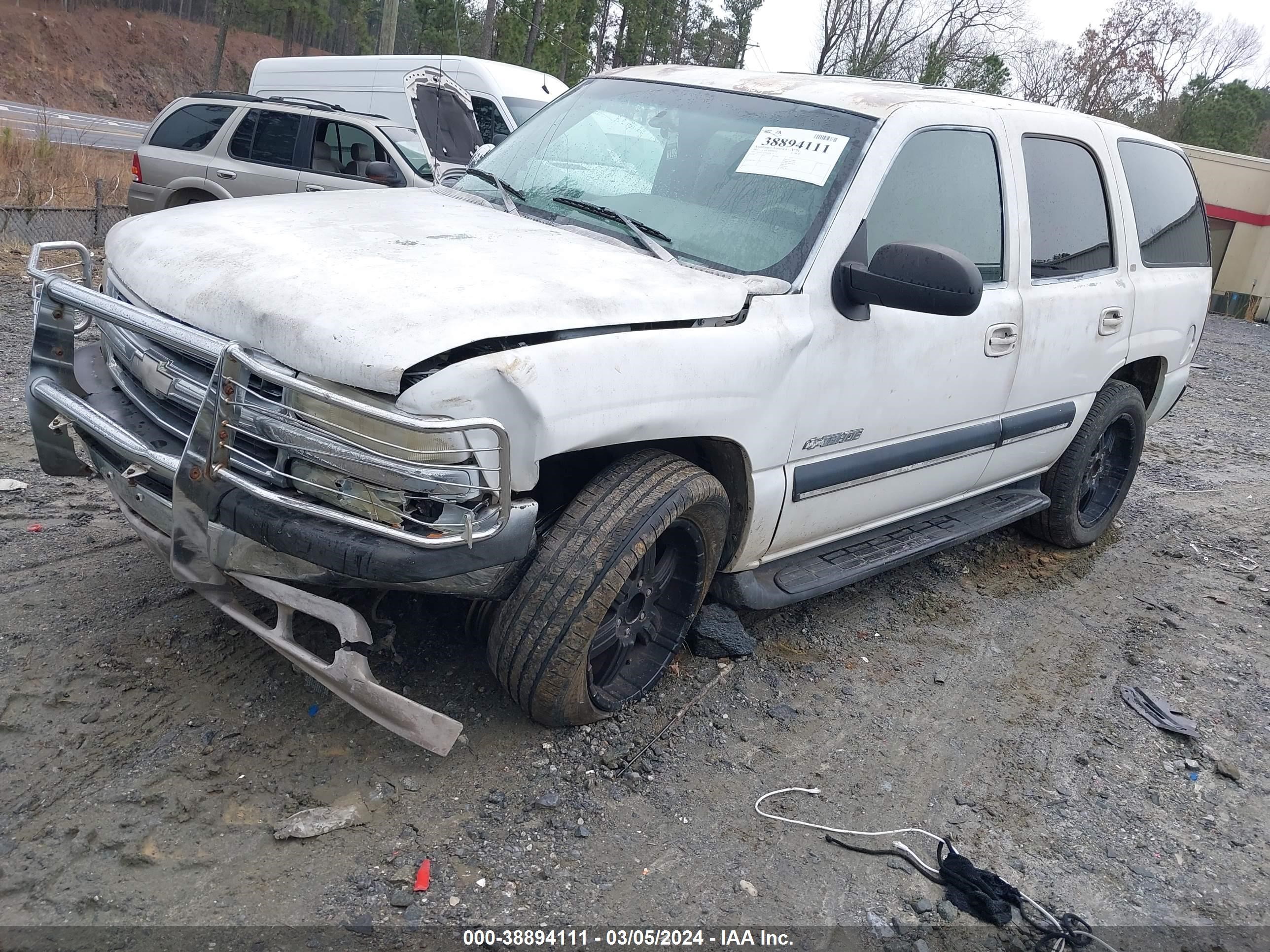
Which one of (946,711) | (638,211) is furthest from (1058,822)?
(638,211)

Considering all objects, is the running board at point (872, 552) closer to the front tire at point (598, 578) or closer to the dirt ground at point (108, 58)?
the front tire at point (598, 578)

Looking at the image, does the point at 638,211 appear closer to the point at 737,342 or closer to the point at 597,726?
the point at 737,342

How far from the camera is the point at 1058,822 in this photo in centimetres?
308

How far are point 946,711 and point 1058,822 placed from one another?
615 mm

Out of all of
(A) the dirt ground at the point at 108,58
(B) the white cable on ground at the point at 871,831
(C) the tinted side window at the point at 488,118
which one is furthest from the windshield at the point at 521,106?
(A) the dirt ground at the point at 108,58

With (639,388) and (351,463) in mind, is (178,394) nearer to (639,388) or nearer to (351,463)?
(351,463)

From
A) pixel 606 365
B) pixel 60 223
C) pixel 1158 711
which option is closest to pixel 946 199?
pixel 606 365

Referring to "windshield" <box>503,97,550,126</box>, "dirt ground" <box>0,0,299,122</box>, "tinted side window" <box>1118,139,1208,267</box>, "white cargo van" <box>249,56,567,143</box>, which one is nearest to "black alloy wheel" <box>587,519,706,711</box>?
"tinted side window" <box>1118,139,1208,267</box>

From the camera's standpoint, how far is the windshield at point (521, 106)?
1256 centimetres

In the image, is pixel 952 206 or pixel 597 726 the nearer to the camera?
pixel 597 726

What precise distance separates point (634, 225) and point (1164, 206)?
10.3ft

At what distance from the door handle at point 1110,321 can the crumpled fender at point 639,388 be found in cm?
206

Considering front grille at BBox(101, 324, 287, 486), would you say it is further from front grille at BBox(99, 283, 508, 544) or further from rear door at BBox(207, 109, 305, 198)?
rear door at BBox(207, 109, 305, 198)

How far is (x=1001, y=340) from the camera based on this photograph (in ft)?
12.7
